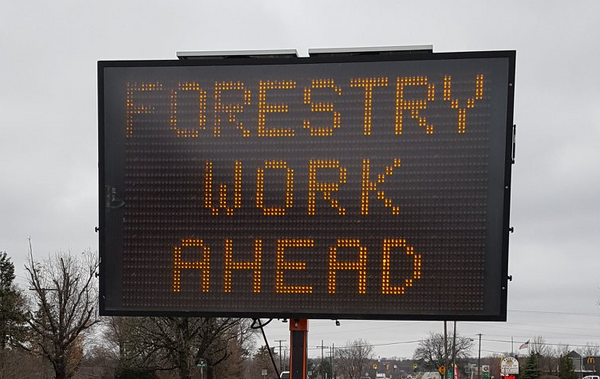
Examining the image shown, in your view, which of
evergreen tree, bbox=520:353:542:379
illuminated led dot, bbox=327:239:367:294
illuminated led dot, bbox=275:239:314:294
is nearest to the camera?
illuminated led dot, bbox=327:239:367:294

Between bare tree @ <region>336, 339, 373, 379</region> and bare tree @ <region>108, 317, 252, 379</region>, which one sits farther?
bare tree @ <region>336, 339, 373, 379</region>

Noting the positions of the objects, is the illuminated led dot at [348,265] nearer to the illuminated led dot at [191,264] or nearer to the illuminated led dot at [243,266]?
the illuminated led dot at [243,266]

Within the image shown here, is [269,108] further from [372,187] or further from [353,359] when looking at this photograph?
[353,359]

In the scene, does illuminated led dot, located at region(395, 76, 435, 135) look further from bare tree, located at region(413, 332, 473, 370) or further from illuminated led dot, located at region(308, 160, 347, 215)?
bare tree, located at region(413, 332, 473, 370)

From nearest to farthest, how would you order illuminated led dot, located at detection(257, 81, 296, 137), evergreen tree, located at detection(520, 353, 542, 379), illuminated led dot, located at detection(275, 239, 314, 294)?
illuminated led dot, located at detection(275, 239, 314, 294) < illuminated led dot, located at detection(257, 81, 296, 137) < evergreen tree, located at detection(520, 353, 542, 379)

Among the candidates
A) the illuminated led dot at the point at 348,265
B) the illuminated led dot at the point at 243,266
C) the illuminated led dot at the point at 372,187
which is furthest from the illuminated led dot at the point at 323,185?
the illuminated led dot at the point at 243,266

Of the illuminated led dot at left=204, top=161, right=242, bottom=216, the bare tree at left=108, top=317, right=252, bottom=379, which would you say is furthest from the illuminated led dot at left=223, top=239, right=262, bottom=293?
the bare tree at left=108, top=317, right=252, bottom=379

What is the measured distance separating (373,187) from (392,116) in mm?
1050

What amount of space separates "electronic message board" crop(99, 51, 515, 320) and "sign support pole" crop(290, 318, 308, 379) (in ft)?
2.52

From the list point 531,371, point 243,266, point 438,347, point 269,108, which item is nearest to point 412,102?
point 269,108

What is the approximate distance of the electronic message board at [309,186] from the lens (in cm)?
1120

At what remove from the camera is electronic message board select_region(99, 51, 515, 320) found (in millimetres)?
11203

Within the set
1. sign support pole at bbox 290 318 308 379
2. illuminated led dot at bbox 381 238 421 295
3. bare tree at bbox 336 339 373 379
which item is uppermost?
illuminated led dot at bbox 381 238 421 295

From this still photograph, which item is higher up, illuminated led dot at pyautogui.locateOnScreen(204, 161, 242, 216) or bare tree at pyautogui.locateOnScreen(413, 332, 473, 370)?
illuminated led dot at pyautogui.locateOnScreen(204, 161, 242, 216)
